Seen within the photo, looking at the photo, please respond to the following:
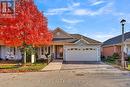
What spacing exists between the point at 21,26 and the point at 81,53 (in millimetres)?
15757

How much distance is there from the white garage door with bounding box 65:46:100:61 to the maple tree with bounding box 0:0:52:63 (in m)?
12.7

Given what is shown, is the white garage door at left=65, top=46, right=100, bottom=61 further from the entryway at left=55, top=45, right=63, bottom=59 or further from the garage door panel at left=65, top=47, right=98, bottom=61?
the entryway at left=55, top=45, right=63, bottom=59

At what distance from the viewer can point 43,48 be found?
44656mm

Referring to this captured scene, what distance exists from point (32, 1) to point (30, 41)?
13.9 ft

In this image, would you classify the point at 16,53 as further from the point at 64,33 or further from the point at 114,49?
the point at 114,49

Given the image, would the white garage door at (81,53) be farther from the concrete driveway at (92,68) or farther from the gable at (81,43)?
the concrete driveway at (92,68)

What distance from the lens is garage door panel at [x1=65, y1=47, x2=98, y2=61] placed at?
141 feet

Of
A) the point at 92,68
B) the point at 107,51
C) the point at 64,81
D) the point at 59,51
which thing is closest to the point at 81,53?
the point at 59,51

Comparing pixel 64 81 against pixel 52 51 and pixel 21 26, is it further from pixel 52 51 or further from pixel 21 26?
pixel 52 51

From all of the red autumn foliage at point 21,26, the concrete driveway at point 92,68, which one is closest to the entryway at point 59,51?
the concrete driveway at point 92,68

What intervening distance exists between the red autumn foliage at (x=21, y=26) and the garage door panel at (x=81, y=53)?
12848 mm

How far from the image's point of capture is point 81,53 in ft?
141

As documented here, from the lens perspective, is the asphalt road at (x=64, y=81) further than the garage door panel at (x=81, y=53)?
No

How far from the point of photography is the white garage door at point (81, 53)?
42875 millimetres
